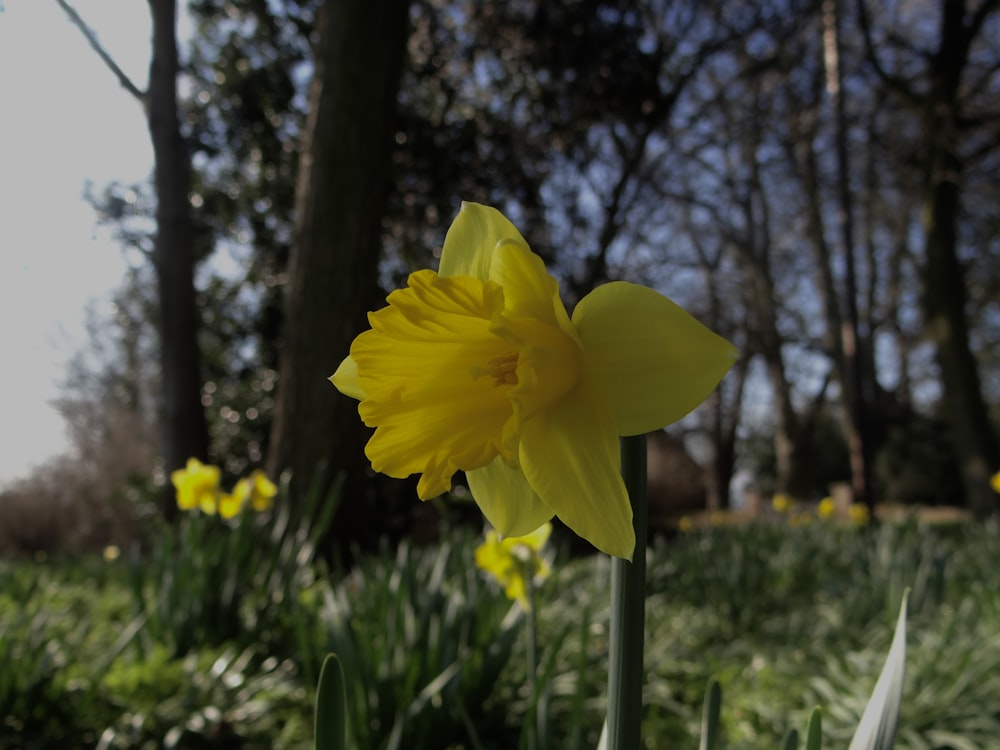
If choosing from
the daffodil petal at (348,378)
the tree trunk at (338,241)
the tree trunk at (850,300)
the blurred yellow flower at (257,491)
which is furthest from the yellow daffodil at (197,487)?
the tree trunk at (850,300)

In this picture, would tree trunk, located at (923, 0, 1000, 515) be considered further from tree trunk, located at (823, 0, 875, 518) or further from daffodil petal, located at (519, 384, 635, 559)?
daffodil petal, located at (519, 384, 635, 559)

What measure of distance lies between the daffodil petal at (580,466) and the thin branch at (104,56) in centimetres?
494

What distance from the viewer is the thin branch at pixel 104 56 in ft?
15.2

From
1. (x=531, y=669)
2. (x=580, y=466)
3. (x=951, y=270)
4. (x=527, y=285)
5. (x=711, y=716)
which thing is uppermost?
(x=951, y=270)

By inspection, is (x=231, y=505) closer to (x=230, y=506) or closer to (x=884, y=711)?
(x=230, y=506)

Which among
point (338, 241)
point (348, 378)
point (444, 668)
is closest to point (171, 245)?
point (338, 241)

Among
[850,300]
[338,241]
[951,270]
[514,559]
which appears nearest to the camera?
[514,559]

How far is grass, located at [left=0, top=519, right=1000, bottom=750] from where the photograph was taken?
5.03 ft

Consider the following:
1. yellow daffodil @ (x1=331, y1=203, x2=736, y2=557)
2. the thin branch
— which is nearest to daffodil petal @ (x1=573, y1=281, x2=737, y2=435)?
yellow daffodil @ (x1=331, y1=203, x2=736, y2=557)

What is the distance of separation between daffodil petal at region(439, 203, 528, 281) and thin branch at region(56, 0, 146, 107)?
474 centimetres

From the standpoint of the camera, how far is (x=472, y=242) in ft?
2.11

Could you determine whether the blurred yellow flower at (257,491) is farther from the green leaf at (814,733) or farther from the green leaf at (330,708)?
the green leaf at (814,733)

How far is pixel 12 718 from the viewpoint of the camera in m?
1.55

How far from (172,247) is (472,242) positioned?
6.19 metres
